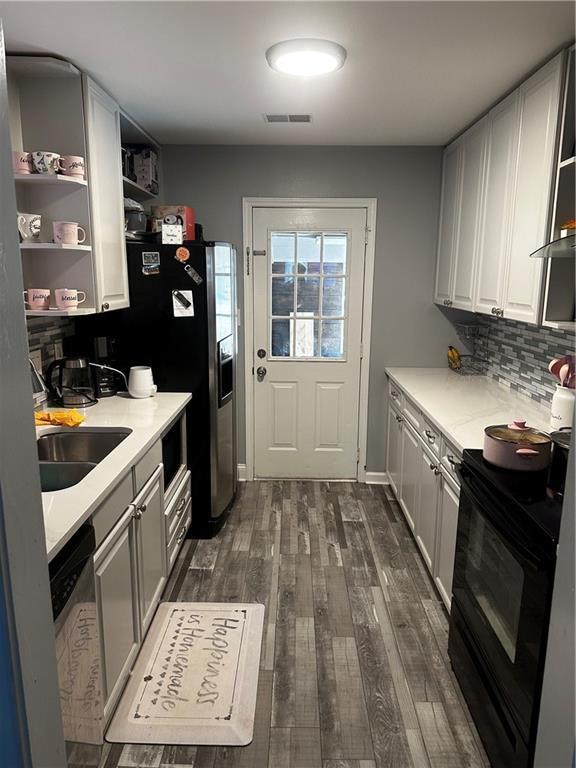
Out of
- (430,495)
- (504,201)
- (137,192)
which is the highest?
(137,192)

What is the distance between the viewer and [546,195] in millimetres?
2074

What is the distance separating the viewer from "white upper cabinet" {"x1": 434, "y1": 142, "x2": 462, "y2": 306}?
10.6 ft

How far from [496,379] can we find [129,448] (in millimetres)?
2444

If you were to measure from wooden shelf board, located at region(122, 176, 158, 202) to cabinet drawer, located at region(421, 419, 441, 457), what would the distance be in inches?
83.5

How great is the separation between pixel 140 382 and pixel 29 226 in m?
0.95

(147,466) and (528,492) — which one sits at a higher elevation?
(528,492)

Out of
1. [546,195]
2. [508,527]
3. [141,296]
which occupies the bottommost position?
[508,527]

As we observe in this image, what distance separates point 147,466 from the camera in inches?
84.6

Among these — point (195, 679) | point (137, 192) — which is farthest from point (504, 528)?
point (137, 192)

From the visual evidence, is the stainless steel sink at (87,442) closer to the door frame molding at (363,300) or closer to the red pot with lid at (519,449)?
the red pot with lid at (519,449)

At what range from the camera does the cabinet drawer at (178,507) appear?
256 centimetres

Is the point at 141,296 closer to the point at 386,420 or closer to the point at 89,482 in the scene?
the point at 89,482

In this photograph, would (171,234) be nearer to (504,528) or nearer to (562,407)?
(562,407)

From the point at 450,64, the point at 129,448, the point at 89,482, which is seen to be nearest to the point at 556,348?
the point at 450,64
